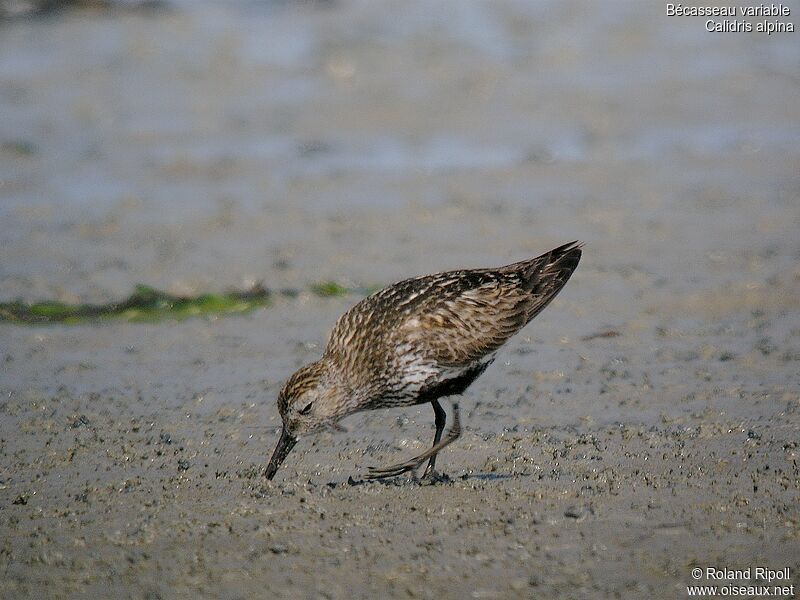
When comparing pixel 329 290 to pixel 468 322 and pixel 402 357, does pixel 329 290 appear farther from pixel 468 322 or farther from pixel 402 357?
pixel 402 357

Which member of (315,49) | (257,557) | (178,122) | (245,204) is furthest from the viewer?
(315,49)

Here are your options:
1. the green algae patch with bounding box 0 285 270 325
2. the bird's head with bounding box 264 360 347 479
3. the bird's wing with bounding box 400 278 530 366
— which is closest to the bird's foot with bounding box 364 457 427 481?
the bird's head with bounding box 264 360 347 479

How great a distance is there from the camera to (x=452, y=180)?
1290cm

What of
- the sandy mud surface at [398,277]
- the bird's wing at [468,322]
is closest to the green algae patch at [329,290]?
the sandy mud surface at [398,277]

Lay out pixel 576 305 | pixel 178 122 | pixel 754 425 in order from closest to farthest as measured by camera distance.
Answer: pixel 754 425 < pixel 576 305 < pixel 178 122

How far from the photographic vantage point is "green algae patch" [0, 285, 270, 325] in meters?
9.14

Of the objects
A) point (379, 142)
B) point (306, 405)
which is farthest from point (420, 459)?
point (379, 142)

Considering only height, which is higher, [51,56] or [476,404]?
[51,56]

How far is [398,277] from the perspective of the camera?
997 centimetres

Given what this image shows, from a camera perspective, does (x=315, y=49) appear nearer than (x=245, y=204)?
No

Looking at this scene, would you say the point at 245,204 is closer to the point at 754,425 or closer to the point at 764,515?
the point at 754,425

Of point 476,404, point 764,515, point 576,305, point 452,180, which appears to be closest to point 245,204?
point 452,180

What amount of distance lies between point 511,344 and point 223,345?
6.35ft

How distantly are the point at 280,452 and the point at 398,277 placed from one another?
12.7ft
